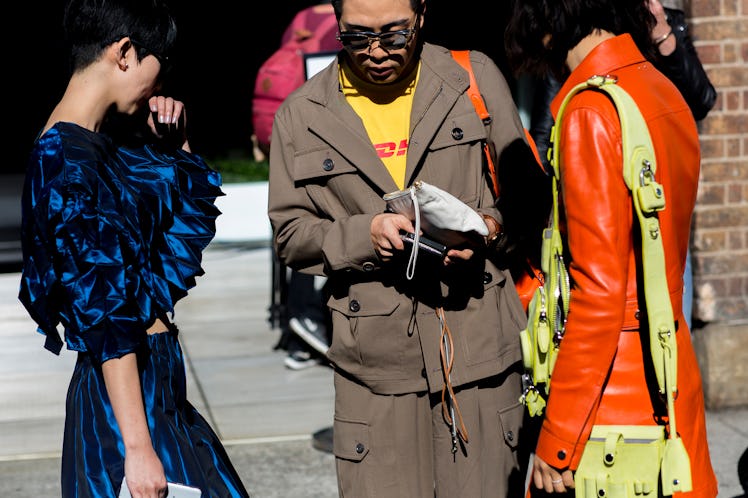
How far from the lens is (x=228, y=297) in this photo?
30.4 feet

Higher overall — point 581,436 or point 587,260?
point 587,260

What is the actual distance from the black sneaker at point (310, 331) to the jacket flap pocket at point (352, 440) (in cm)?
346

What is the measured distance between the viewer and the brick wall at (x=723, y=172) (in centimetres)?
568

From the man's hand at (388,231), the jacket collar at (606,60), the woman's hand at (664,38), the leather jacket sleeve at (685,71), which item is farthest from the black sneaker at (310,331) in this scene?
the jacket collar at (606,60)

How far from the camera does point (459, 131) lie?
3.29 metres

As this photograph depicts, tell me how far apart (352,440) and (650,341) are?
1.05 m

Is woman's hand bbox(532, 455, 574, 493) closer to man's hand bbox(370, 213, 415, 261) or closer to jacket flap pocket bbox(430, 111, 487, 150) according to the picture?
man's hand bbox(370, 213, 415, 261)

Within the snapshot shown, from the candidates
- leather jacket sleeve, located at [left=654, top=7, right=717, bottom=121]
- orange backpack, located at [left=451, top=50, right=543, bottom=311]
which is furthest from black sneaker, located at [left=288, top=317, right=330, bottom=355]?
orange backpack, located at [left=451, top=50, right=543, bottom=311]

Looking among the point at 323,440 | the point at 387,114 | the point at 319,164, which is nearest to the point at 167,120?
the point at 319,164

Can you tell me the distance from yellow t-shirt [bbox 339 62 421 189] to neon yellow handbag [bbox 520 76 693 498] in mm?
630

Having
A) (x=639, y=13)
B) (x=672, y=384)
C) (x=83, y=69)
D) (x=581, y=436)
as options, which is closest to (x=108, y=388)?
(x=83, y=69)

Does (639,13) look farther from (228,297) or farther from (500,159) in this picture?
(228,297)

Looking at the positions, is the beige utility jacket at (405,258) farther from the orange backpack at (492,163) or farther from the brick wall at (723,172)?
the brick wall at (723,172)

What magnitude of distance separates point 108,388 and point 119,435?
14 centimetres
